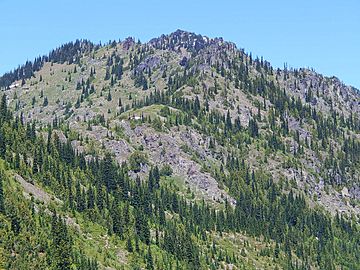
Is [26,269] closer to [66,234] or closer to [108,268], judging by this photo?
[66,234]

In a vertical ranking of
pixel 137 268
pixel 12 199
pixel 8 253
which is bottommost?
pixel 137 268

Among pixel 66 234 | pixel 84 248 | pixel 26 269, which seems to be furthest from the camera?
pixel 84 248

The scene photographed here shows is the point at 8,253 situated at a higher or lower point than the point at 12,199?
lower

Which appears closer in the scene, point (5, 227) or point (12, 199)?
point (5, 227)

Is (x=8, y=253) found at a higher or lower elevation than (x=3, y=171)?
lower

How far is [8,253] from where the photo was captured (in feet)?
515

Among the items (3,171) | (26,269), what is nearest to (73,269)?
(26,269)

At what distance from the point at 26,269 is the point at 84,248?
37.2 metres

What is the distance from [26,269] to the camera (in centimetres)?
15475

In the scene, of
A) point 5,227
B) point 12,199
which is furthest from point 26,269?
point 12,199

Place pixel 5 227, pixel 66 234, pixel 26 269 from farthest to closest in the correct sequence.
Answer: pixel 66 234, pixel 5 227, pixel 26 269

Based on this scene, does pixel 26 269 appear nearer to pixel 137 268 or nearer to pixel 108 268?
pixel 108 268

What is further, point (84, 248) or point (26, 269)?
point (84, 248)

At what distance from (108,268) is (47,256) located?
27.3 meters
